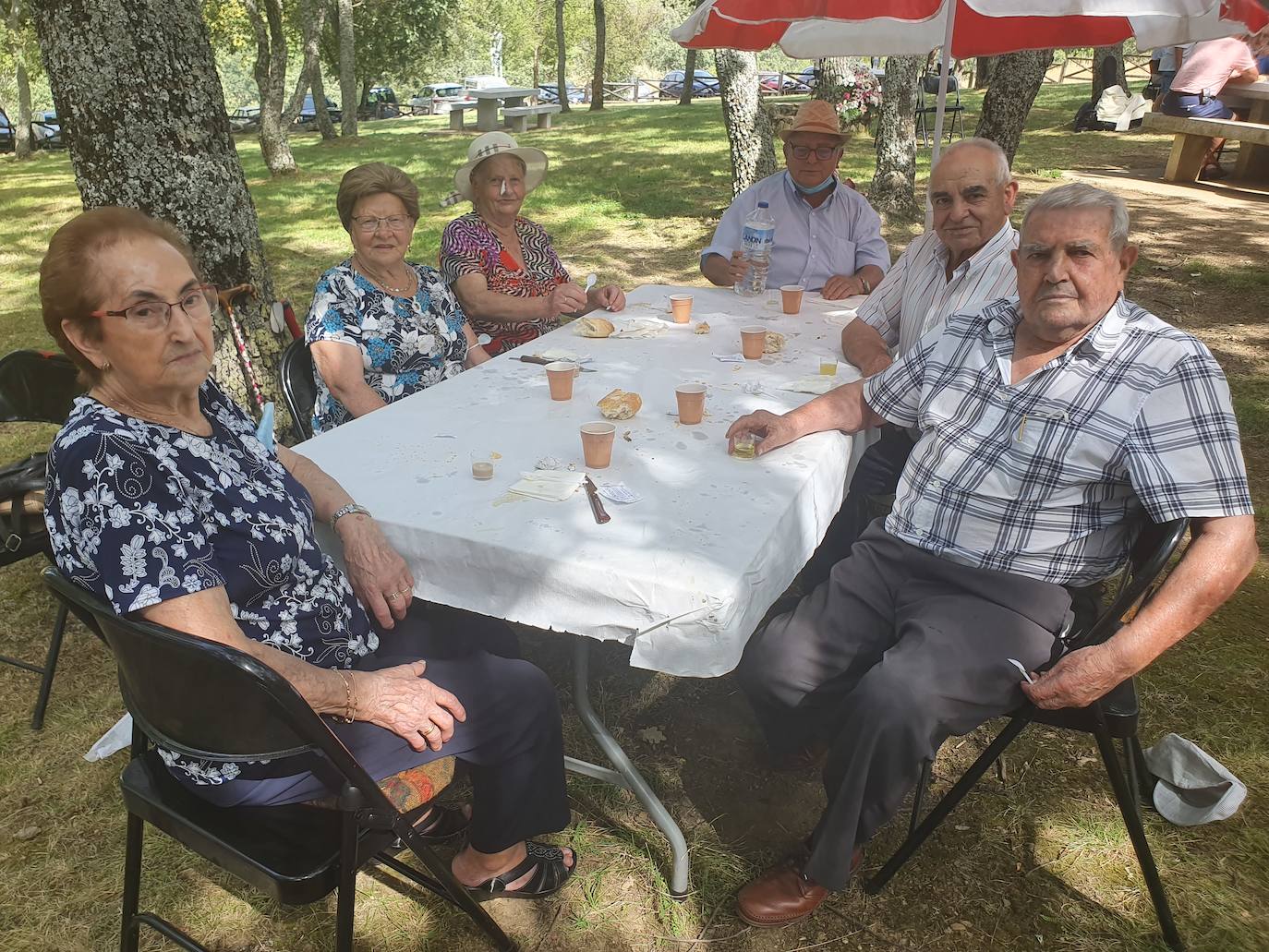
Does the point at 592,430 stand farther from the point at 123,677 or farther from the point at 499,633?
the point at 123,677

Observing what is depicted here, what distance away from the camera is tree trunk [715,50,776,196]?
25.8 ft

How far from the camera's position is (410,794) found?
174cm

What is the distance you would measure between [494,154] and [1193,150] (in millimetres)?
9496

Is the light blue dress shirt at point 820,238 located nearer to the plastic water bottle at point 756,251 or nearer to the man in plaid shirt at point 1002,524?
the plastic water bottle at point 756,251

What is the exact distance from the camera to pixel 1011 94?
672cm

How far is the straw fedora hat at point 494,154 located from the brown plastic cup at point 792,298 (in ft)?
4.14

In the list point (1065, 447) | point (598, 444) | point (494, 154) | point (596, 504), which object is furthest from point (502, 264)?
point (1065, 447)

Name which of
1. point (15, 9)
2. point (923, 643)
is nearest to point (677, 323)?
point (923, 643)

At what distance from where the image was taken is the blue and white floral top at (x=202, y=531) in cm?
146

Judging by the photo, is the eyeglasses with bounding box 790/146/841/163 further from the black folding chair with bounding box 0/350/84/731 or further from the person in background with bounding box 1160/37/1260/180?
the person in background with bounding box 1160/37/1260/180

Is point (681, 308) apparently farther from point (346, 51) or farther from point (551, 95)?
point (551, 95)

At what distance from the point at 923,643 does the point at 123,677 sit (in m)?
1.72

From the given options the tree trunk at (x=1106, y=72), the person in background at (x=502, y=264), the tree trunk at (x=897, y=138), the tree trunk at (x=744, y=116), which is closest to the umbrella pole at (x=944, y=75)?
the person in background at (x=502, y=264)

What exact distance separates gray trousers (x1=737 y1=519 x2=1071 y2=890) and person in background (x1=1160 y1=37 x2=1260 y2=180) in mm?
9743
